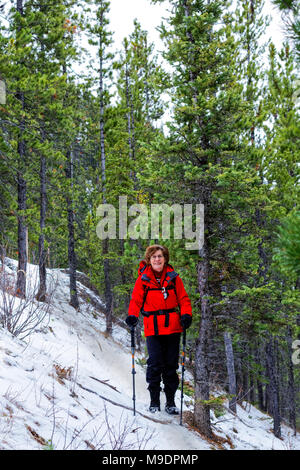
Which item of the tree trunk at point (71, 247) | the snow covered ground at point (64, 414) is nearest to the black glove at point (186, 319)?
the snow covered ground at point (64, 414)

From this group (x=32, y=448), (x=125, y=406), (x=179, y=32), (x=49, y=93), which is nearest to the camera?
(x=32, y=448)

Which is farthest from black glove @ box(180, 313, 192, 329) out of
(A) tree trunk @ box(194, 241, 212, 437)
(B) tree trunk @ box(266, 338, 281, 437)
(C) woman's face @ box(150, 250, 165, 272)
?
(B) tree trunk @ box(266, 338, 281, 437)

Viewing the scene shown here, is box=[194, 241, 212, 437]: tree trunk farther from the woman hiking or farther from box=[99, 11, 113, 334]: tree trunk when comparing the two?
box=[99, 11, 113, 334]: tree trunk

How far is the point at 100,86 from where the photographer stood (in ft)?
52.3

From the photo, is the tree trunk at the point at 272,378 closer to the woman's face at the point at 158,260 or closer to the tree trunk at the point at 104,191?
the tree trunk at the point at 104,191

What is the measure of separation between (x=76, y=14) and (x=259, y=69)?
26.7 feet

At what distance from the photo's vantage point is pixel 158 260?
5.23m

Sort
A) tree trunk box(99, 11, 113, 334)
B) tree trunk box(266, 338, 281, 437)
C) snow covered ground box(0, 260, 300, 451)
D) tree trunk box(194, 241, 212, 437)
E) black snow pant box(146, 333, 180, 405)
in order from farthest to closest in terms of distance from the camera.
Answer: tree trunk box(99, 11, 113, 334) → tree trunk box(266, 338, 281, 437) → tree trunk box(194, 241, 212, 437) → black snow pant box(146, 333, 180, 405) → snow covered ground box(0, 260, 300, 451)

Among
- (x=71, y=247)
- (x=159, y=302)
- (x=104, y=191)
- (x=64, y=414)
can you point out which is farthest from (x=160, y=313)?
(x=71, y=247)

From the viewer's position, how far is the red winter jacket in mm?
5137

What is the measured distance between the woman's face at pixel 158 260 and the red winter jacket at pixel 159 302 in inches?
4.1

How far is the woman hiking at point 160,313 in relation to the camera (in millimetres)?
5137

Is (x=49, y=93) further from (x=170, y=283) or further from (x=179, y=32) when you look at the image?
(x=170, y=283)
